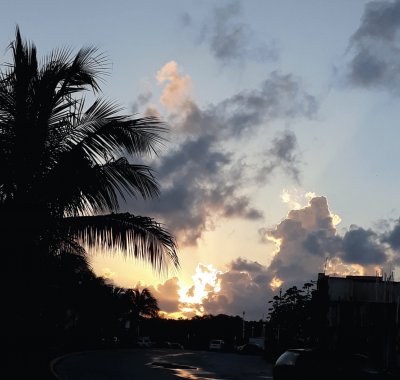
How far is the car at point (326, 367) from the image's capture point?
19.9 meters

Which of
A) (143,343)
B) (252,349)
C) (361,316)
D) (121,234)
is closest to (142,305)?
(143,343)

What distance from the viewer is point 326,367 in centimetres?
2005

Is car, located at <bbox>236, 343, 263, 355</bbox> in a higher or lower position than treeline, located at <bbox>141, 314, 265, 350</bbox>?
higher

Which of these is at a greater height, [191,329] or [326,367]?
[326,367]

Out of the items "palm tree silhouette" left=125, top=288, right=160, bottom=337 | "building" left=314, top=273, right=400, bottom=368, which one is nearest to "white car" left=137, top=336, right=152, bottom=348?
"palm tree silhouette" left=125, top=288, right=160, bottom=337

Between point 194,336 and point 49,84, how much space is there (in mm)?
119410

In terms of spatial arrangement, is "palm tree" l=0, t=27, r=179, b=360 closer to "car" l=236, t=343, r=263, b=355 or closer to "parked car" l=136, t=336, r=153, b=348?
"car" l=236, t=343, r=263, b=355

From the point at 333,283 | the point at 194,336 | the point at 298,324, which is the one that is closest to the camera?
the point at 333,283

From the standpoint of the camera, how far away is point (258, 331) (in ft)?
500

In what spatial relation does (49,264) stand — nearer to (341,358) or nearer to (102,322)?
(341,358)

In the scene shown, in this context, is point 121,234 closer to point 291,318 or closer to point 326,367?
point 326,367

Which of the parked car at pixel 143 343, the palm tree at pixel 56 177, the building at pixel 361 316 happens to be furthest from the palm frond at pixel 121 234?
the parked car at pixel 143 343

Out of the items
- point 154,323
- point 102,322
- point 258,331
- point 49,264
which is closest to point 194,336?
point 154,323

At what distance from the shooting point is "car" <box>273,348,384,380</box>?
19922 millimetres
